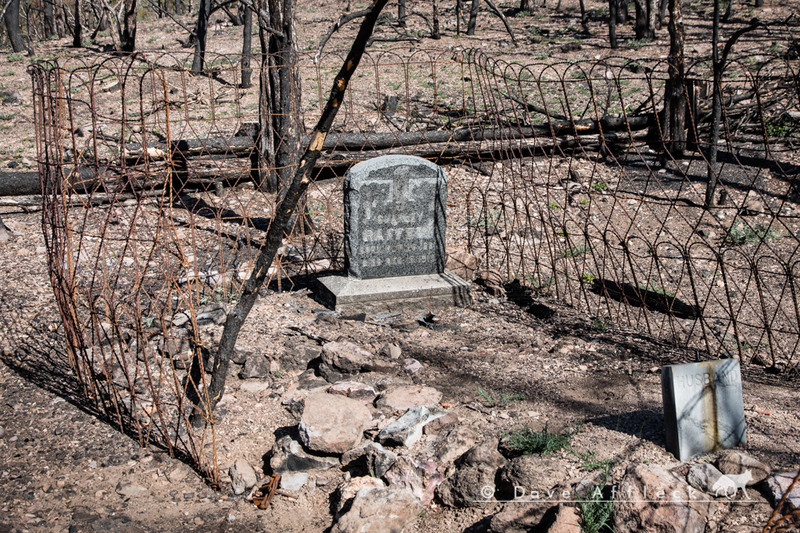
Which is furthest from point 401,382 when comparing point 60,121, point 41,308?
point 41,308

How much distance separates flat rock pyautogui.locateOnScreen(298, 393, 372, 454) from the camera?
395cm

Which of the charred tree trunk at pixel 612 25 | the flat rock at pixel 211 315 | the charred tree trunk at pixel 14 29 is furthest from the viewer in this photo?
the charred tree trunk at pixel 14 29

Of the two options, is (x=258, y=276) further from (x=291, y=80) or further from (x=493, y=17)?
(x=493, y=17)

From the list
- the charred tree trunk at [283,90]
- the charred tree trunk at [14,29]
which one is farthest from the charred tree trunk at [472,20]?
the charred tree trunk at [14,29]

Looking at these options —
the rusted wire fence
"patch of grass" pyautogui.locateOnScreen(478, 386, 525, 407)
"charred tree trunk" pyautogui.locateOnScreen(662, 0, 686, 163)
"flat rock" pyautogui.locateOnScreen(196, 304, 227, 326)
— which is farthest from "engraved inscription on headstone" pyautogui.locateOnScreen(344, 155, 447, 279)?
"charred tree trunk" pyautogui.locateOnScreen(662, 0, 686, 163)

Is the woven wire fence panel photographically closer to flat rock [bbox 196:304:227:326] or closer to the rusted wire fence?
the rusted wire fence

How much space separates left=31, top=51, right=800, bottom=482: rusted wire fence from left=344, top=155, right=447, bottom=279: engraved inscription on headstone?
0.71 m

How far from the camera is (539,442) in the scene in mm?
3662

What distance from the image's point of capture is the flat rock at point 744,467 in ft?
10.4

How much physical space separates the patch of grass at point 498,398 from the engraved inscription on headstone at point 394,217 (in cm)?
216

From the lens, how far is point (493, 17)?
24.5 m

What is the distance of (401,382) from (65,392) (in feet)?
7.45

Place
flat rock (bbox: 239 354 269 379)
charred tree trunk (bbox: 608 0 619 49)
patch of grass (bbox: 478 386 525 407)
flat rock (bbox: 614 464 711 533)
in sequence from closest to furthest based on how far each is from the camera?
1. flat rock (bbox: 614 464 711 533)
2. patch of grass (bbox: 478 386 525 407)
3. flat rock (bbox: 239 354 269 379)
4. charred tree trunk (bbox: 608 0 619 49)

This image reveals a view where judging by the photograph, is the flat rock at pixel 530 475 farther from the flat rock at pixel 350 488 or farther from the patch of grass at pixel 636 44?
the patch of grass at pixel 636 44
